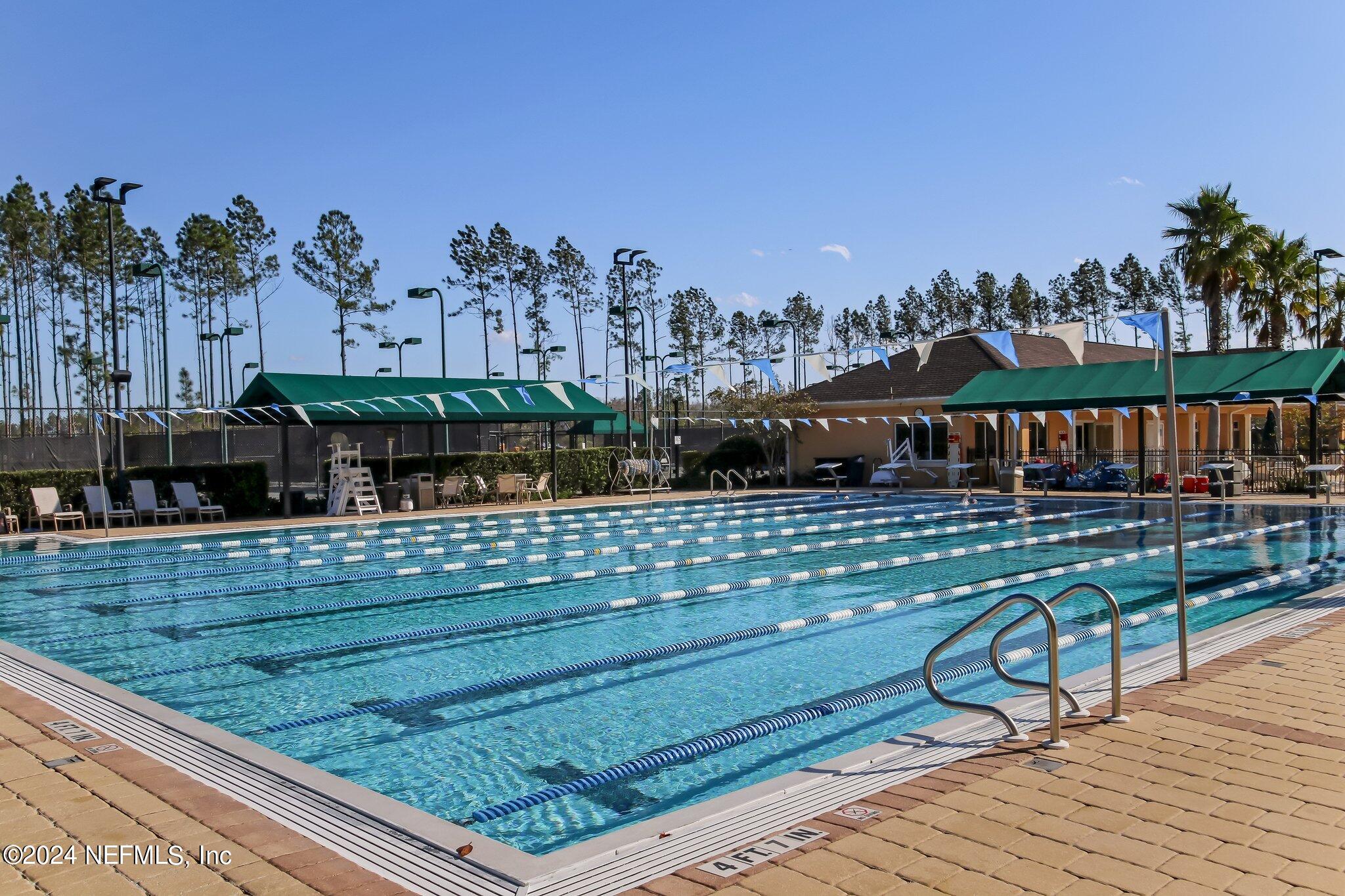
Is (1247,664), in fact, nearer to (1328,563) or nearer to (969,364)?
(1328,563)

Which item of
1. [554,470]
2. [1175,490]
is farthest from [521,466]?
[1175,490]

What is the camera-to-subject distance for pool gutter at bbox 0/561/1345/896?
11.7 feet

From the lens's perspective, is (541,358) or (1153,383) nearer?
(1153,383)

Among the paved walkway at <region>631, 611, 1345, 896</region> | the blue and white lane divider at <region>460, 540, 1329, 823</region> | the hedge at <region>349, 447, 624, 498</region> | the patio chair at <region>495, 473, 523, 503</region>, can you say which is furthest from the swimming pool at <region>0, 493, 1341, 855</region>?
the patio chair at <region>495, 473, 523, 503</region>

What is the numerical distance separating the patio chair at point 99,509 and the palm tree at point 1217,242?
29208 millimetres

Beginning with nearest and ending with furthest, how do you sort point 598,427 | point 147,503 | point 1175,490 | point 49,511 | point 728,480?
1. point 1175,490
2. point 49,511
3. point 147,503
4. point 728,480
5. point 598,427

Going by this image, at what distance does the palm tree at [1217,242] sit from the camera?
94.8 feet

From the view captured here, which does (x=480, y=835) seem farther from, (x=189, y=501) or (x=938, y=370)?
(x=938, y=370)

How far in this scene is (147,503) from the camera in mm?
19219

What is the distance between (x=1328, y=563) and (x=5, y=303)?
52.2 meters

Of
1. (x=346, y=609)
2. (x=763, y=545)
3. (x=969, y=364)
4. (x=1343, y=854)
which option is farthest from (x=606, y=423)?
(x=1343, y=854)

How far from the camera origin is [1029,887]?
3.30 metres

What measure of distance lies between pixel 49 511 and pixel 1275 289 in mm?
34076

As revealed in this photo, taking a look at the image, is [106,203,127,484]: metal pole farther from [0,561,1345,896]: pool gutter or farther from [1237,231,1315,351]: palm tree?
[1237,231,1315,351]: palm tree
